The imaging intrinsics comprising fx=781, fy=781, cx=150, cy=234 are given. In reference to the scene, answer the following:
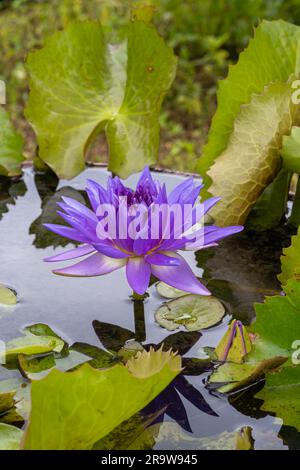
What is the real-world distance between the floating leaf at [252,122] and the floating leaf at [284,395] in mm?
367

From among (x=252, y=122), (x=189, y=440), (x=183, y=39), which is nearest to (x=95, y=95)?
(x=252, y=122)

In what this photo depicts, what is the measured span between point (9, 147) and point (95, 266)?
20.9 inches

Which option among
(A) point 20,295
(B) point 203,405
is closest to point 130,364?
(B) point 203,405

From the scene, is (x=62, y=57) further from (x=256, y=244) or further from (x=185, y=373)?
(x=185, y=373)

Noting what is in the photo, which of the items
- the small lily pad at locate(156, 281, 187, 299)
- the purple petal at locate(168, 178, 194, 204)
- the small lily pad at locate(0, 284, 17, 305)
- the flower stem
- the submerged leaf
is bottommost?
the submerged leaf

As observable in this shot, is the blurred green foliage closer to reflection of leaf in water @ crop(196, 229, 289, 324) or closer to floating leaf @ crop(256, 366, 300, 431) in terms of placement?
reflection of leaf in water @ crop(196, 229, 289, 324)

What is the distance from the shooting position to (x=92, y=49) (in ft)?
4.72

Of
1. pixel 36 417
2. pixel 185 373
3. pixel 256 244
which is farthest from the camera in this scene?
pixel 256 244

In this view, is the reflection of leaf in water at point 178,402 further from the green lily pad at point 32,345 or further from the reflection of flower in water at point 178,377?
the green lily pad at point 32,345

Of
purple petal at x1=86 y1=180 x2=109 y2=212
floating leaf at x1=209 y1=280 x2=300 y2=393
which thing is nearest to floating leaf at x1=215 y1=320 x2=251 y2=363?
floating leaf at x1=209 y1=280 x2=300 y2=393

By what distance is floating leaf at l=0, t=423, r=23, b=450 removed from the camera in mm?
820

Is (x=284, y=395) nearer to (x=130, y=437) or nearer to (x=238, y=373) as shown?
(x=238, y=373)

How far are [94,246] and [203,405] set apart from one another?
0.23 metres

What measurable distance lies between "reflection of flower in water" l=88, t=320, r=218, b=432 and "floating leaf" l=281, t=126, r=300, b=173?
1.15 feet
